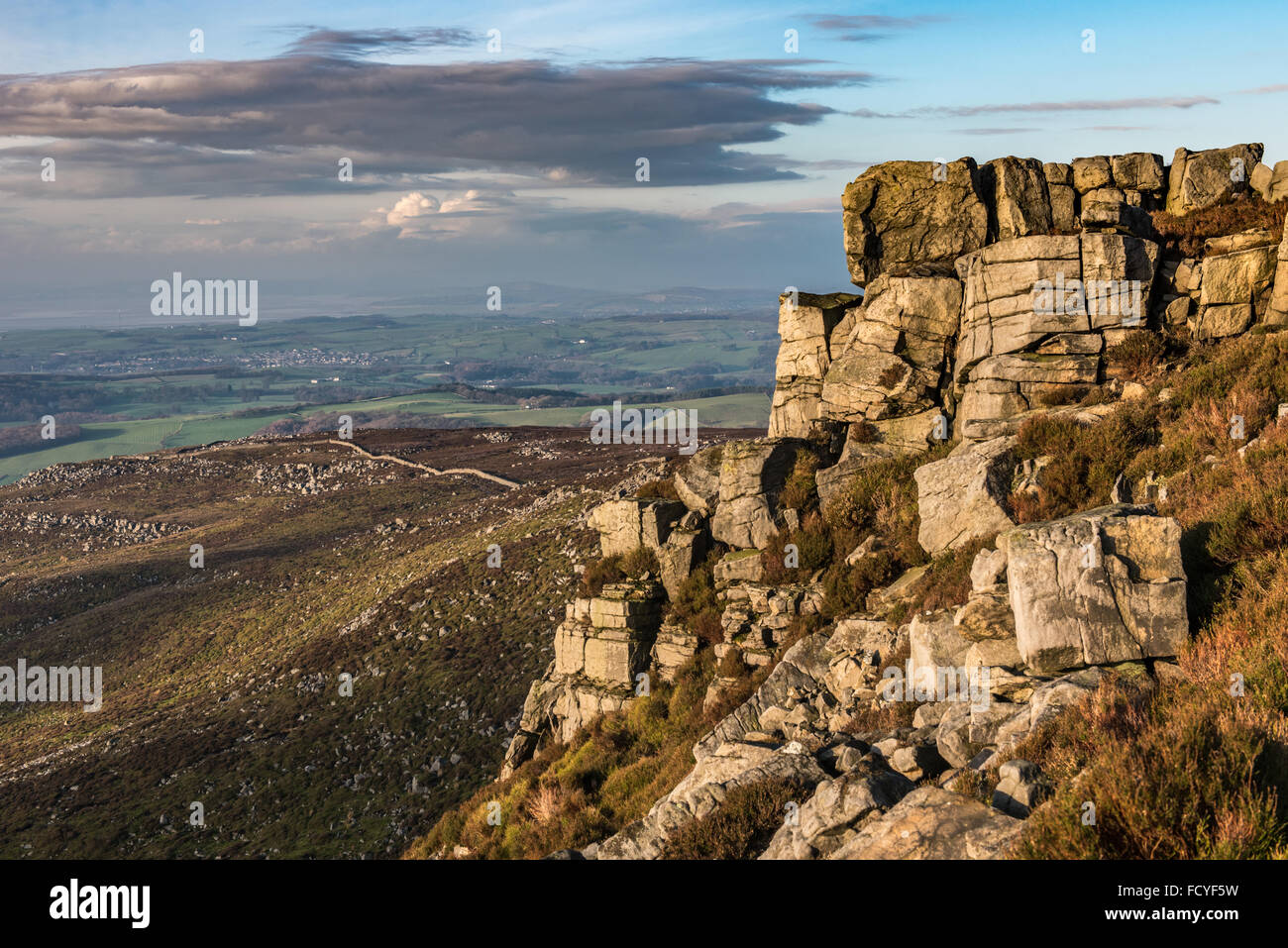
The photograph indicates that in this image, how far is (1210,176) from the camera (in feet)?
83.3

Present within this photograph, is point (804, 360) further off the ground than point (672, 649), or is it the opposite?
point (804, 360)

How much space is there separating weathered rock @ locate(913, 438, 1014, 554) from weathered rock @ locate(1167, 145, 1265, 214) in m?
11.2

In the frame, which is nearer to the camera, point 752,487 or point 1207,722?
point 1207,722

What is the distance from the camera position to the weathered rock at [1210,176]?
82.8 feet

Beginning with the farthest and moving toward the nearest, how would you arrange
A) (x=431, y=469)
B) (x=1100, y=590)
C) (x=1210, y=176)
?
(x=431, y=469), (x=1210, y=176), (x=1100, y=590)

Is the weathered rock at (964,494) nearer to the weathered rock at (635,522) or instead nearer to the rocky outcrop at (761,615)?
the rocky outcrop at (761,615)

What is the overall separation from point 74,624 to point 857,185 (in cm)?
6130

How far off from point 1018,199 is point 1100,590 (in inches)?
623

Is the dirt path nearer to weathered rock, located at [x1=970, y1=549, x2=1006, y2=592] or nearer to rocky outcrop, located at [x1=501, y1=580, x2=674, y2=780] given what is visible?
rocky outcrop, located at [x1=501, y1=580, x2=674, y2=780]

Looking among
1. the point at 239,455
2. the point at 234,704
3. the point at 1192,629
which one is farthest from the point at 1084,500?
the point at 239,455

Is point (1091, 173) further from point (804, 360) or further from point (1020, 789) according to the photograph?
point (1020, 789)

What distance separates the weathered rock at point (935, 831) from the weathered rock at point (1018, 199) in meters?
19.0

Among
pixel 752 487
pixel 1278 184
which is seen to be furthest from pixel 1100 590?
pixel 1278 184

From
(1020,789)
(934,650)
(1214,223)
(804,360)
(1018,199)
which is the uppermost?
(1018,199)
